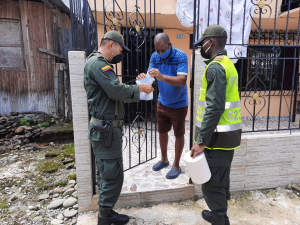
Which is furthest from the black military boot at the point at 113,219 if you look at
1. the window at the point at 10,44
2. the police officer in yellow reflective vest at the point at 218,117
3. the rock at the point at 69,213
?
the window at the point at 10,44

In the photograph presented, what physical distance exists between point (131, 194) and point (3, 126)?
5009 millimetres

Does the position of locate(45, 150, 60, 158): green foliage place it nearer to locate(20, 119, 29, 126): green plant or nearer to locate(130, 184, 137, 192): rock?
locate(20, 119, 29, 126): green plant

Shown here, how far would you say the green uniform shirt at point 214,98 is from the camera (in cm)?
187

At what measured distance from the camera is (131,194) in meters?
2.71

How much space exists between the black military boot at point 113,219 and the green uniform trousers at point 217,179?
3.22 ft

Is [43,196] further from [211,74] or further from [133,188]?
[211,74]

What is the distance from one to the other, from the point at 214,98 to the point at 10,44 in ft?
22.1

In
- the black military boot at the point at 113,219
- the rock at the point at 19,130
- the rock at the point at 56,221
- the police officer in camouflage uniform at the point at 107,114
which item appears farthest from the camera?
the rock at the point at 19,130

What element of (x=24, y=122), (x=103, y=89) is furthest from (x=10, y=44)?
(x=103, y=89)

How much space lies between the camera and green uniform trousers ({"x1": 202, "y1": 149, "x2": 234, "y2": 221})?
2.07 meters

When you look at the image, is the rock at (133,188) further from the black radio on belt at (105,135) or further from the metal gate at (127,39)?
the black radio on belt at (105,135)

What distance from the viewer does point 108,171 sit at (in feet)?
7.13

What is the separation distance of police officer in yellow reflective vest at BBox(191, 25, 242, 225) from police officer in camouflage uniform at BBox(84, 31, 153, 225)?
2.29 ft

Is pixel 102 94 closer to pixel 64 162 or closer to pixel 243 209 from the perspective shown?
pixel 243 209
